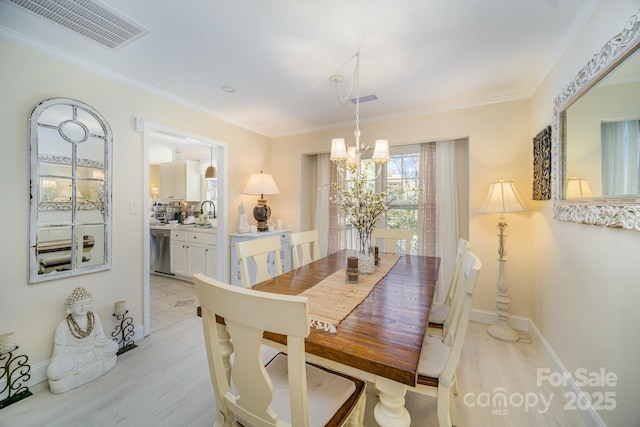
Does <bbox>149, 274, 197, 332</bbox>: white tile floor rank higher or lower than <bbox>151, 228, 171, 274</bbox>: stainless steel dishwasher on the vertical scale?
lower

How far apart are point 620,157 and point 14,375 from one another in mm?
3868

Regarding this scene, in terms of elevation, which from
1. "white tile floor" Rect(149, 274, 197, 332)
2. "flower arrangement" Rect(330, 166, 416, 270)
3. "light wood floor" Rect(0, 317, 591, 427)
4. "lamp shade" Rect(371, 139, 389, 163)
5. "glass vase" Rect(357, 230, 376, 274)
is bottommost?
"light wood floor" Rect(0, 317, 591, 427)

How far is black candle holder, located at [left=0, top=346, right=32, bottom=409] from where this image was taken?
1.67m

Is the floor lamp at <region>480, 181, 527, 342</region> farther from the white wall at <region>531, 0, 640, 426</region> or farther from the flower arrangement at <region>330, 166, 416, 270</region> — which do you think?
the flower arrangement at <region>330, 166, 416, 270</region>

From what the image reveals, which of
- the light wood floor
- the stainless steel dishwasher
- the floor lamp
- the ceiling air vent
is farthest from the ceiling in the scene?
the stainless steel dishwasher

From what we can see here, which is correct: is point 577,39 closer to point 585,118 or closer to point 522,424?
point 585,118

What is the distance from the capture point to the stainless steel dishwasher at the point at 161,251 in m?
4.51

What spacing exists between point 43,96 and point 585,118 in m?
3.78

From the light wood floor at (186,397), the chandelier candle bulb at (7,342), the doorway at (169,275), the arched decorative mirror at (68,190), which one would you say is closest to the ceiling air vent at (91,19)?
the arched decorative mirror at (68,190)

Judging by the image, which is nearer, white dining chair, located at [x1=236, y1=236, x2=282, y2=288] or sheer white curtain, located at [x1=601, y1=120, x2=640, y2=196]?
sheer white curtain, located at [x1=601, y1=120, x2=640, y2=196]

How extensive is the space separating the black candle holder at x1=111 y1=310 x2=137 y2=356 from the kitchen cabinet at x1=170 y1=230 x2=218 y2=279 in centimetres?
138

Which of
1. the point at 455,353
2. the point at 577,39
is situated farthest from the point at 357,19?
the point at 455,353

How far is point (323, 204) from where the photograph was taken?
13.5 feet

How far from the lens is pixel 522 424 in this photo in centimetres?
151
